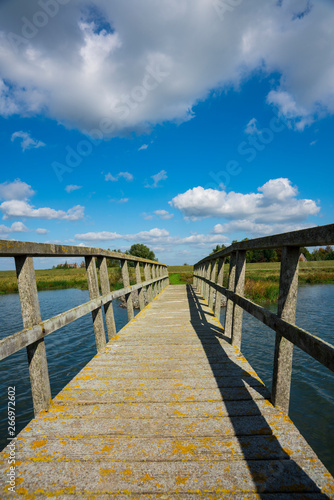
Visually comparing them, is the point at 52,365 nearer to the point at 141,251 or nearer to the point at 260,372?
the point at 260,372

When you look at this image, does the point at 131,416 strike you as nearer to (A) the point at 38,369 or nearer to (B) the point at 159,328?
(A) the point at 38,369

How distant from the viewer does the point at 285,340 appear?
2328 mm

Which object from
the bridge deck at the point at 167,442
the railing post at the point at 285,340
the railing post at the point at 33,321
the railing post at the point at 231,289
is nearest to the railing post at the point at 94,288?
the bridge deck at the point at 167,442

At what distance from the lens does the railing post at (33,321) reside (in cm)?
225

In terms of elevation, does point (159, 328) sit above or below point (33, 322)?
below

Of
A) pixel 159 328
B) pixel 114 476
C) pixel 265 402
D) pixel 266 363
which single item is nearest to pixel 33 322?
pixel 114 476

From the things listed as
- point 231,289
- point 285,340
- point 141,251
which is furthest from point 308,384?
point 141,251

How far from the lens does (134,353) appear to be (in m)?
3.94

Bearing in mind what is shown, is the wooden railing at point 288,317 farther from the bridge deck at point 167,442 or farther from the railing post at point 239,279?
the railing post at point 239,279

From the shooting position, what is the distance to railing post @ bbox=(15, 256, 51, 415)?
88.5 inches

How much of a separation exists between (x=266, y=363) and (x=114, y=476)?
665 cm

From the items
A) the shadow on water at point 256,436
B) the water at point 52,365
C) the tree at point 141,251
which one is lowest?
the water at point 52,365

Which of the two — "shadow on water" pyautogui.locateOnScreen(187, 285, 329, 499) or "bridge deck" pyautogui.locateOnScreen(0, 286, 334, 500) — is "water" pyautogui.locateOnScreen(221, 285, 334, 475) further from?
"bridge deck" pyautogui.locateOnScreen(0, 286, 334, 500)

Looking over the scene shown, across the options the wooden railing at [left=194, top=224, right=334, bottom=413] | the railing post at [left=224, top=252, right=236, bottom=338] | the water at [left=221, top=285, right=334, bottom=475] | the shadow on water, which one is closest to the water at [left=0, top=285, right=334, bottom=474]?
the water at [left=221, top=285, right=334, bottom=475]
